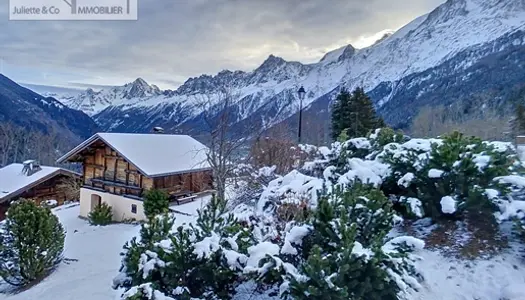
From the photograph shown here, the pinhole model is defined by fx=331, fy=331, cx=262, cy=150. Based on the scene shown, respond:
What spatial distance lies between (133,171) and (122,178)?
878 millimetres

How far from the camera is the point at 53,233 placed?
774cm

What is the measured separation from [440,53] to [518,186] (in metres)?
120

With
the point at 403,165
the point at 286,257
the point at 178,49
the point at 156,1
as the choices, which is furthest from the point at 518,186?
the point at 178,49

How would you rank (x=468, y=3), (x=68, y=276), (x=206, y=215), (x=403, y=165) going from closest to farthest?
(x=206, y=215) < (x=403, y=165) < (x=68, y=276) < (x=468, y=3)

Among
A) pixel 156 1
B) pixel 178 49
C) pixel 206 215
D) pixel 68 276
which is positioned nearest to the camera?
pixel 206 215

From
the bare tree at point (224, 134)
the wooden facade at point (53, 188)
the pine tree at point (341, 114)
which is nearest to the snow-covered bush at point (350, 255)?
the bare tree at point (224, 134)

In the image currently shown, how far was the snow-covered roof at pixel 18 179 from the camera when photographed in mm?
18359

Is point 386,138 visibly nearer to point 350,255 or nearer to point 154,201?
point 350,255

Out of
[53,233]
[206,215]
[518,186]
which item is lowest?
[53,233]

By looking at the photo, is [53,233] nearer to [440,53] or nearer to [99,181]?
[99,181]

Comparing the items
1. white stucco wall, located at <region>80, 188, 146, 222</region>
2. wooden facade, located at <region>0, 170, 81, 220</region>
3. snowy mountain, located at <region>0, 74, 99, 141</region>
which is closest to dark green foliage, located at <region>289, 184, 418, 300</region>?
white stucco wall, located at <region>80, 188, 146, 222</region>

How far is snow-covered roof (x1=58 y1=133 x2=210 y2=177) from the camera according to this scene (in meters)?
14.1

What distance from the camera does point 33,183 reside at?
63.1ft

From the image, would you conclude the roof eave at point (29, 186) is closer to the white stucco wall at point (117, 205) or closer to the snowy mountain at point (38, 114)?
the white stucco wall at point (117, 205)
